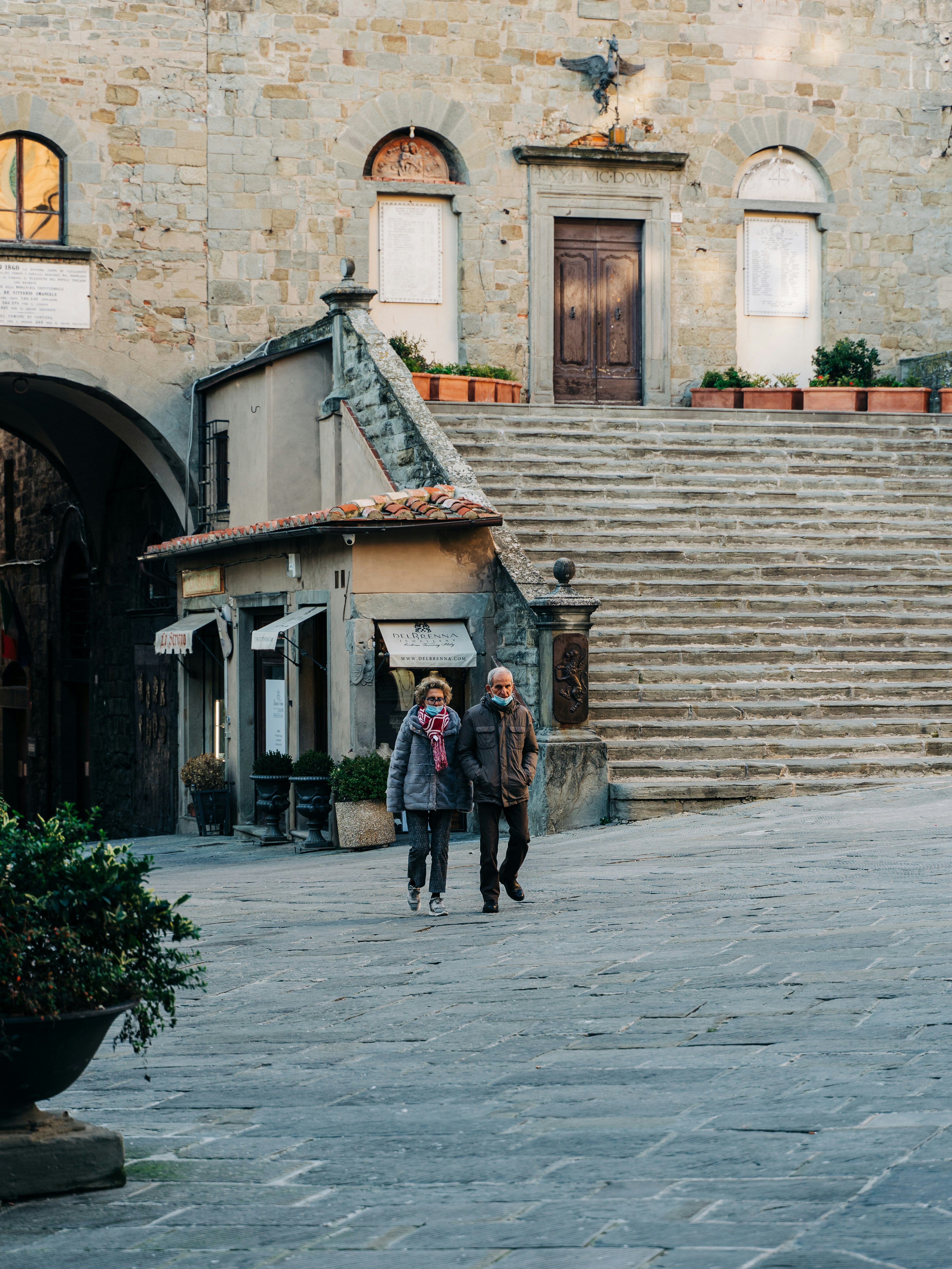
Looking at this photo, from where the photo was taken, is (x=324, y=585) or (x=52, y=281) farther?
(x=52, y=281)

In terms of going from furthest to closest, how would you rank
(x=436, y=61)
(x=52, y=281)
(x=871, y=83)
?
(x=871, y=83)
(x=436, y=61)
(x=52, y=281)

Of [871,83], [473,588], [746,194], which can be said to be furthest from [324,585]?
[871,83]

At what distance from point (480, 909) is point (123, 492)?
16.0 meters

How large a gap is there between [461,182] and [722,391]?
14.7 feet

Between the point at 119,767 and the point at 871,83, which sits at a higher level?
the point at 871,83

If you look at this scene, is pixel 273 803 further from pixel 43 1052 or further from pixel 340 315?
pixel 43 1052

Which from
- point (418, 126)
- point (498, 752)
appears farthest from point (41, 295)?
point (498, 752)

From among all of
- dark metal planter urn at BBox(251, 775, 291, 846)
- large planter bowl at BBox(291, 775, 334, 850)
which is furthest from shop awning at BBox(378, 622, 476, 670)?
dark metal planter urn at BBox(251, 775, 291, 846)

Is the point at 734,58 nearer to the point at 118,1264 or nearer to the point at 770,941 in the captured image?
the point at 770,941

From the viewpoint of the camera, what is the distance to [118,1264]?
168 inches

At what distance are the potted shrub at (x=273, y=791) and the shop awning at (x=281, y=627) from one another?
1.07 metres

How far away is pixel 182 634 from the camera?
19.7m

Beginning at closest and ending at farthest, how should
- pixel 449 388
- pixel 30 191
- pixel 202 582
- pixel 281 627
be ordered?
1. pixel 281 627
2. pixel 449 388
3. pixel 202 582
4. pixel 30 191

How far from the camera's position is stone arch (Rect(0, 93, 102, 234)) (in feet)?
68.6
